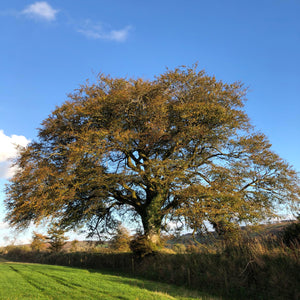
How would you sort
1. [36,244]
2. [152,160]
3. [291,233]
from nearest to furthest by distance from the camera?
[291,233]
[152,160]
[36,244]

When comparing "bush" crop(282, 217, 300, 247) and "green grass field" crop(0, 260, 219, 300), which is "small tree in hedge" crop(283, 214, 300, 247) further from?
"green grass field" crop(0, 260, 219, 300)

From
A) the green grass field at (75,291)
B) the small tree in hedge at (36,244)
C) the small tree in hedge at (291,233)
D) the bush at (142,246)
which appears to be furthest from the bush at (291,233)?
the small tree in hedge at (36,244)

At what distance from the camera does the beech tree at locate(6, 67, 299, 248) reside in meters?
16.8

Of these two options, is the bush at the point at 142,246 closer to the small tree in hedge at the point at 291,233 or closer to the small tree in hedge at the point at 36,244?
the small tree in hedge at the point at 291,233

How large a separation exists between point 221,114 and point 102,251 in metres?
15.4

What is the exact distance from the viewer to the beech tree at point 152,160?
1677 centimetres

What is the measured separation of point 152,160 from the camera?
56.8ft

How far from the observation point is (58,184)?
16391 mm

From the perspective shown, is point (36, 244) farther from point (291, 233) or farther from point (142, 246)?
point (291, 233)

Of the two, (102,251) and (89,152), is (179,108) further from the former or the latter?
(102,251)

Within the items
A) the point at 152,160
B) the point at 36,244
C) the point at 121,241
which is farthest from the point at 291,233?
the point at 36,244

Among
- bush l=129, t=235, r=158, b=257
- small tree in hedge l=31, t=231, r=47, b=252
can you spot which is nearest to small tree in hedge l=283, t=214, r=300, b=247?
bush l=129, t=235, r=158, b=257

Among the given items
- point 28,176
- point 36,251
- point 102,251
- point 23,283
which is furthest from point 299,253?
point 36,251

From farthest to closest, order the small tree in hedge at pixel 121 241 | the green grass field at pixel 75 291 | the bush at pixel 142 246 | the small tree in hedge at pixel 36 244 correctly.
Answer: the small tree in hedge at pixel 36 244
the small tree in hedge at pixel 121 241
the bush at pixel 142 246
the green grass field at pixel 75 291
